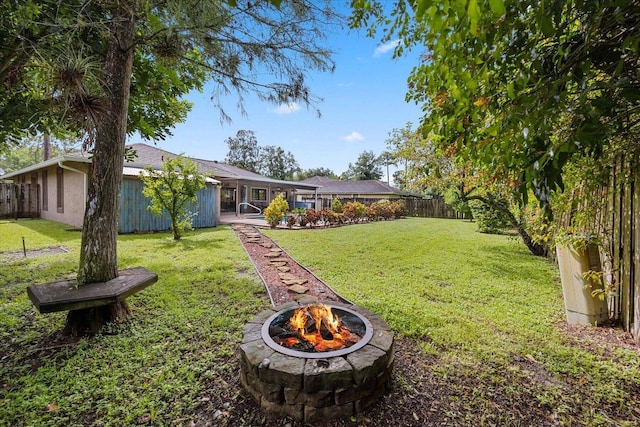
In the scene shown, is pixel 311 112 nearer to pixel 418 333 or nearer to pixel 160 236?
pixel 418 333

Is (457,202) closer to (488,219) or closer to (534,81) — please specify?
(488,219)

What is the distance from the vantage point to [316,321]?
2684mm

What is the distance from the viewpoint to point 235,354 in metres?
2.88

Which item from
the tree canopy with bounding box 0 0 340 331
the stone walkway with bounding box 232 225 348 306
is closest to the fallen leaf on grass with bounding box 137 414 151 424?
the tree canopy with bounding box 0 0 340 331

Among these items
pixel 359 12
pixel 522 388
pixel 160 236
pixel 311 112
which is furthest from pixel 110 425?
pixel 160 236

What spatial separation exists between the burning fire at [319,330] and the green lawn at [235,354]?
0.54 m

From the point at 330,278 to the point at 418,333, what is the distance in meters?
2.44

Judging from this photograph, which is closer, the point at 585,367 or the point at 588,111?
the point at 588,111

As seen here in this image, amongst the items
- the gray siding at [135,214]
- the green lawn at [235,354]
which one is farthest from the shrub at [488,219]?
the gray siding at [135,214]

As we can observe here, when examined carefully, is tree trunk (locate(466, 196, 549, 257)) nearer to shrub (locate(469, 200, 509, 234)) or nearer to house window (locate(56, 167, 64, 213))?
shrub (locate(469, 200, 509, 234))

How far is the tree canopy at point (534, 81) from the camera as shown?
1.37m

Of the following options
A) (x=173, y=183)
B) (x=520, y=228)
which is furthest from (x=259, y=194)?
(x=520, y=228)

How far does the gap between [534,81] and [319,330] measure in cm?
257

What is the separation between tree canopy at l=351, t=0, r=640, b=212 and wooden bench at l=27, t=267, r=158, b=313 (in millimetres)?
3613
